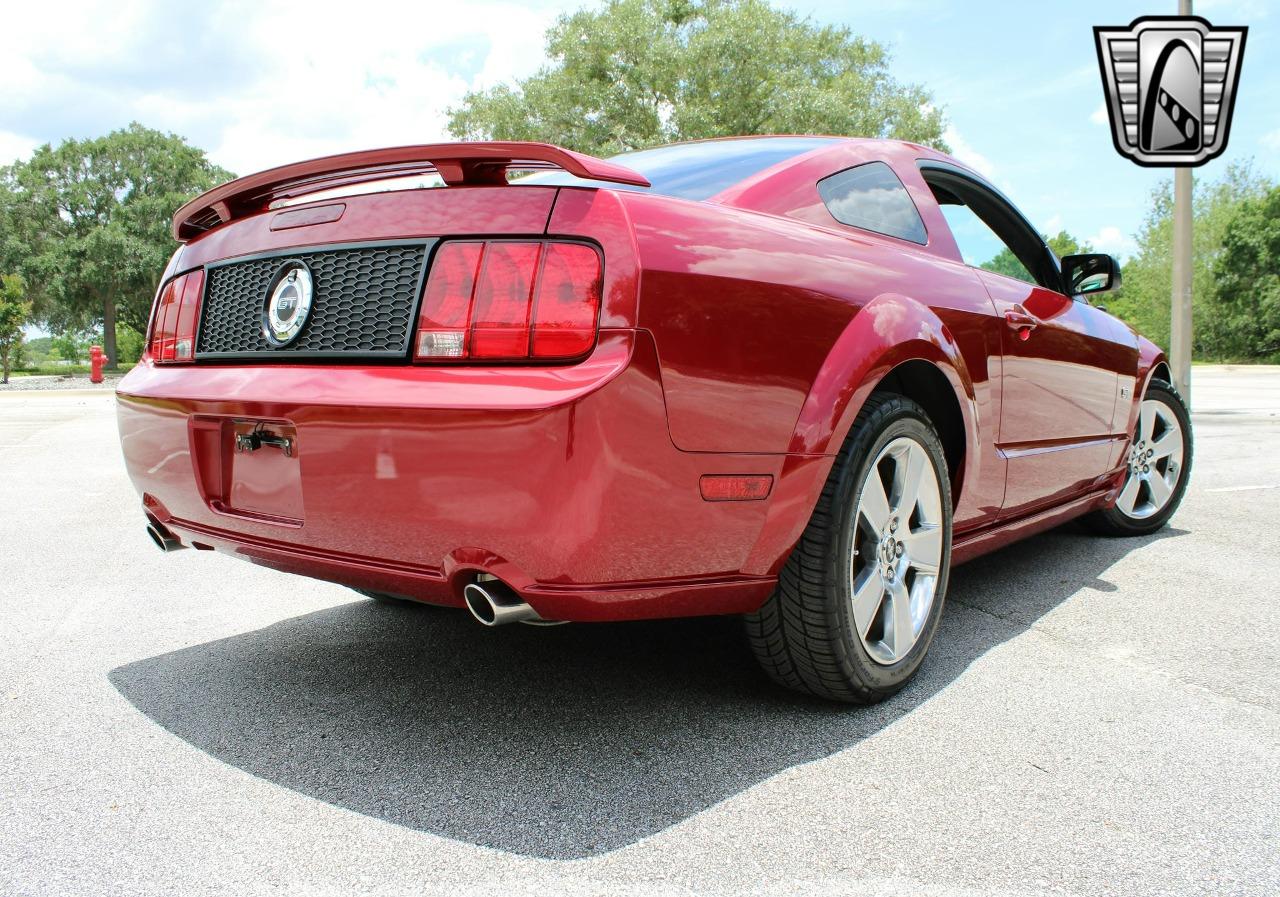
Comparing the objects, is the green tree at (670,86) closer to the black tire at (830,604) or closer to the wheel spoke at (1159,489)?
A: the wheel spoke at (1159,489)

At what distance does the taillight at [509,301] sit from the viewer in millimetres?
1938

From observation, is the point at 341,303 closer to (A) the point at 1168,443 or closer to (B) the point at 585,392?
(B) the point at 585,392

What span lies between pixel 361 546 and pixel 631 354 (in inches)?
28.9

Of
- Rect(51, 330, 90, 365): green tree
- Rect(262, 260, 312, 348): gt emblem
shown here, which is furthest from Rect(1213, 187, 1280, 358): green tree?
Rect(51, 330, 90, 365): green tree

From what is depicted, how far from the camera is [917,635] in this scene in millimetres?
2699

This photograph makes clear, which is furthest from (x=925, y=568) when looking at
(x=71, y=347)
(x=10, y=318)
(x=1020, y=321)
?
(x=71, y=347)

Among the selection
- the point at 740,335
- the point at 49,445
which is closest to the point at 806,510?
the point at 740,335

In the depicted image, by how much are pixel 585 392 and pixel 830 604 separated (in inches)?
32.9

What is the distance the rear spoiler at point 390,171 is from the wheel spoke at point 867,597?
3.62 feet

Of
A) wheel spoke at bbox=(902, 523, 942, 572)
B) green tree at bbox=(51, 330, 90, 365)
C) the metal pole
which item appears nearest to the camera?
wheel spoke at bbox=(902, 523, 942, 572)

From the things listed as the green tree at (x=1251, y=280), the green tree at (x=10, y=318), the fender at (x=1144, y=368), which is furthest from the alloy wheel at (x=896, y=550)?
the green tree at (x=1251, y=280)
